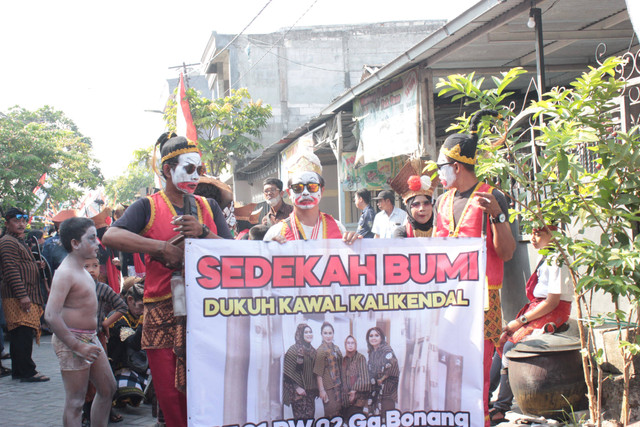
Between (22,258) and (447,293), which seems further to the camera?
(22,258)

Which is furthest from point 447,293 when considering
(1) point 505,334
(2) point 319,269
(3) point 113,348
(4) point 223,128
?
(4) point 223,128

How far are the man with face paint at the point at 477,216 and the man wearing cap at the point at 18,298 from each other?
18.8ft

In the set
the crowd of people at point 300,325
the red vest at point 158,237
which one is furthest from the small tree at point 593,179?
the red vest at point 158,237

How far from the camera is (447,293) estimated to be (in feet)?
12.6

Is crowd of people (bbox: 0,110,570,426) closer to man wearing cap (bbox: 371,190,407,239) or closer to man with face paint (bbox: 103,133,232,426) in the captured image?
man with face paint (bbox: 103,133,232,426)

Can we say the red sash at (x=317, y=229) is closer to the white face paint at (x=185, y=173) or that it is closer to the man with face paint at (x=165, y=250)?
the man with face paint at (x=165, y=250)

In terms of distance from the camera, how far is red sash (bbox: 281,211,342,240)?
4246 mm

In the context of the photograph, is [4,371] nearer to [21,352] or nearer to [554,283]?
[21,352]

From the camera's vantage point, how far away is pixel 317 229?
4285 mm

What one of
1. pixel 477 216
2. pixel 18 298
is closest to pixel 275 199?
pixel 477 216

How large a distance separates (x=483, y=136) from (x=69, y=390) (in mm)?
3215

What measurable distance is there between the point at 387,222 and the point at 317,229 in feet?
18.2

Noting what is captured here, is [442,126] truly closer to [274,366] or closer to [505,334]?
[505,334]

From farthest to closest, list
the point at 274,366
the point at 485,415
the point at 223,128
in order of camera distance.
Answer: the point at 223,128 → the point at 485,415 → the point at 274,366
